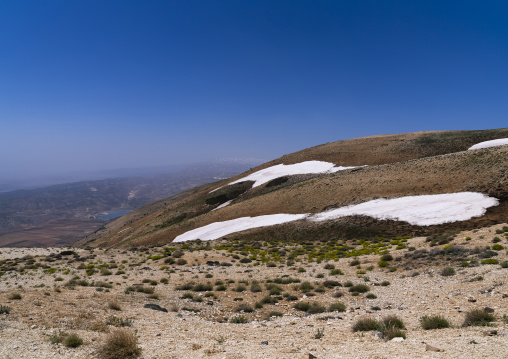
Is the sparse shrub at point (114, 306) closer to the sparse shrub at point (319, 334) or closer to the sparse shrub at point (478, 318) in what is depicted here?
the sparse shrub at point (319, 334)

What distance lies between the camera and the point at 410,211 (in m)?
29.7

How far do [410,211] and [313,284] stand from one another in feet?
66.5

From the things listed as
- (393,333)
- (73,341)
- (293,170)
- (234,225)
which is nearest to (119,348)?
(73,341)

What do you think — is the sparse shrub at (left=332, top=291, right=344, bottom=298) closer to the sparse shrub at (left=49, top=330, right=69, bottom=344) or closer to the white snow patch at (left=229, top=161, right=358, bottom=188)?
the sparse shrub at (left=49, top=330, right=69, bottom=344)

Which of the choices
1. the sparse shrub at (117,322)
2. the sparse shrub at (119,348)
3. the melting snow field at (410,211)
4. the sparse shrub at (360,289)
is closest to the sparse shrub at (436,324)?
the sparse shrub at (360,289)

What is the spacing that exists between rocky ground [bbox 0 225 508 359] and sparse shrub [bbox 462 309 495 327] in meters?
0.26

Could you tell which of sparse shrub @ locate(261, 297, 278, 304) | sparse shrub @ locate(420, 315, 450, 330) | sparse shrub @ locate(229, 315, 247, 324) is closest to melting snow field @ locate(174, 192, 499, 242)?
sparse shrub @ locate(261, 297, 278, 304)

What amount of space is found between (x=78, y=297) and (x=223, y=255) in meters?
15.1

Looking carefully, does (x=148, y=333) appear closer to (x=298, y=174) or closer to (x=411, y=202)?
(x=411, y=202)

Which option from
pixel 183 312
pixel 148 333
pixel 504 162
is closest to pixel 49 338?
pixel 148 333

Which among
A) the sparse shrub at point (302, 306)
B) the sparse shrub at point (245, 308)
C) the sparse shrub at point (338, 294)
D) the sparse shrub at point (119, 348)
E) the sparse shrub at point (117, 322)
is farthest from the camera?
the sparse shrub at point (338, 294)

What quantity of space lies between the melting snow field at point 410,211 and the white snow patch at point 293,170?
24.2m

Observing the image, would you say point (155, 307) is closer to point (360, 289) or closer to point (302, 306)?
point (302, 306)

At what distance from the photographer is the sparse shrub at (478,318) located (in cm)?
716
